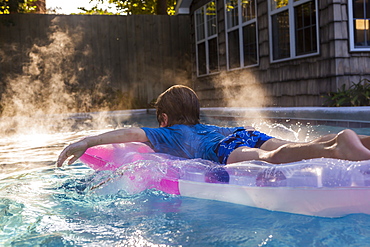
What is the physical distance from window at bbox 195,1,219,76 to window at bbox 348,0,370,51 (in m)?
4.41

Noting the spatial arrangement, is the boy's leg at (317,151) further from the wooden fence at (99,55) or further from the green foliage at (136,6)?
the green foliage at (136,6)

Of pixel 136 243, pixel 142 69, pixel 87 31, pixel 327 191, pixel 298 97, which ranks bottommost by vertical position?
pixel 136 243

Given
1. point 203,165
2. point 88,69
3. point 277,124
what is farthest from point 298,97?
point 88,69

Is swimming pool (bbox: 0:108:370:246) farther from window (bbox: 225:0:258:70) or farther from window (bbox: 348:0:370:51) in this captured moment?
window (bbox: 225:0:258:70)

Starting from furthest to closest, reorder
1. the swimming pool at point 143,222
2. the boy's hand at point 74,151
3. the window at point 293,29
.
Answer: the window at point 293,29
the boy's hand at point 74,151
the swimming pool at point 143,222

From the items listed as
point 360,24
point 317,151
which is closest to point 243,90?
point 360,24

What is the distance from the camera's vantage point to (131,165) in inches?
103

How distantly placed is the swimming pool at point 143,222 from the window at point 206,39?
325 inches

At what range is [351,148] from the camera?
2.05 meters

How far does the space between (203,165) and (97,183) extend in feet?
2.33

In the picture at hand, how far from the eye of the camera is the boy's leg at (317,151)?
2.05 metres

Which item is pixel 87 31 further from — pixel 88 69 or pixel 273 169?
pixel 273 169

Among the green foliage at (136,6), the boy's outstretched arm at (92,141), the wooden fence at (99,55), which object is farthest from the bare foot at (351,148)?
the green foliage at (136,6)

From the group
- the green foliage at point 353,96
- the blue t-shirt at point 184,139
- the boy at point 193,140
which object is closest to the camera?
the boy at point 193,140
